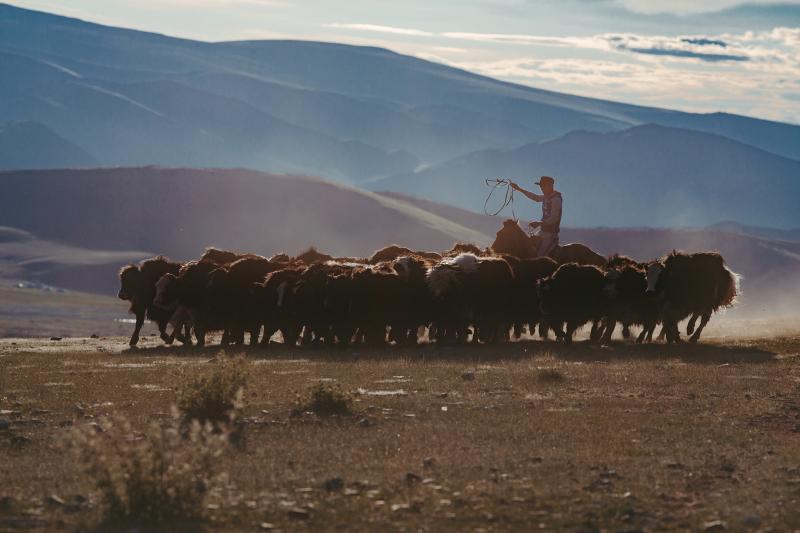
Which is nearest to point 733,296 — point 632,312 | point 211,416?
point 632,312

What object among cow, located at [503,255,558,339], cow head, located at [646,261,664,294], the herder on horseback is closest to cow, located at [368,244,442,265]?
the herder on horseback

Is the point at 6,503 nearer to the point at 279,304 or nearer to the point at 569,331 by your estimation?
the point at 279,304

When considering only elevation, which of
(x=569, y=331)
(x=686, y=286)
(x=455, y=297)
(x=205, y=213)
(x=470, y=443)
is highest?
(x=205, y=213)

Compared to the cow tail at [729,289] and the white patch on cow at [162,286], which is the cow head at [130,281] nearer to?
the white patch on cow at [162,286]

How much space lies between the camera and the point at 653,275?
80.2 feet

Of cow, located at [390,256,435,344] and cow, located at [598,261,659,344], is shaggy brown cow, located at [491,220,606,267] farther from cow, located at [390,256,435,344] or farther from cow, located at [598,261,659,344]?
cow, located at [390,256,435,344]

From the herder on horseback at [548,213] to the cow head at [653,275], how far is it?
299 centimetres

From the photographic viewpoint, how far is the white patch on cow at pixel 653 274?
958 inches

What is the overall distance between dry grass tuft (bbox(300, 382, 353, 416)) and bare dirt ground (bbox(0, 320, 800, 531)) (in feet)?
0.74

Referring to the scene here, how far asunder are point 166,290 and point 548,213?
27.5ft

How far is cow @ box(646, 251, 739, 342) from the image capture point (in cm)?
2459

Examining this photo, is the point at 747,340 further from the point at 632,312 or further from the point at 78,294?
the point at 78,294

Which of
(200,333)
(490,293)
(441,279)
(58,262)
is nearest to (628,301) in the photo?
(490,293)

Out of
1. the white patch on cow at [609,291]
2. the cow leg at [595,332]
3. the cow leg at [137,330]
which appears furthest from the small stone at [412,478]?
the cow leg at [137,330]
